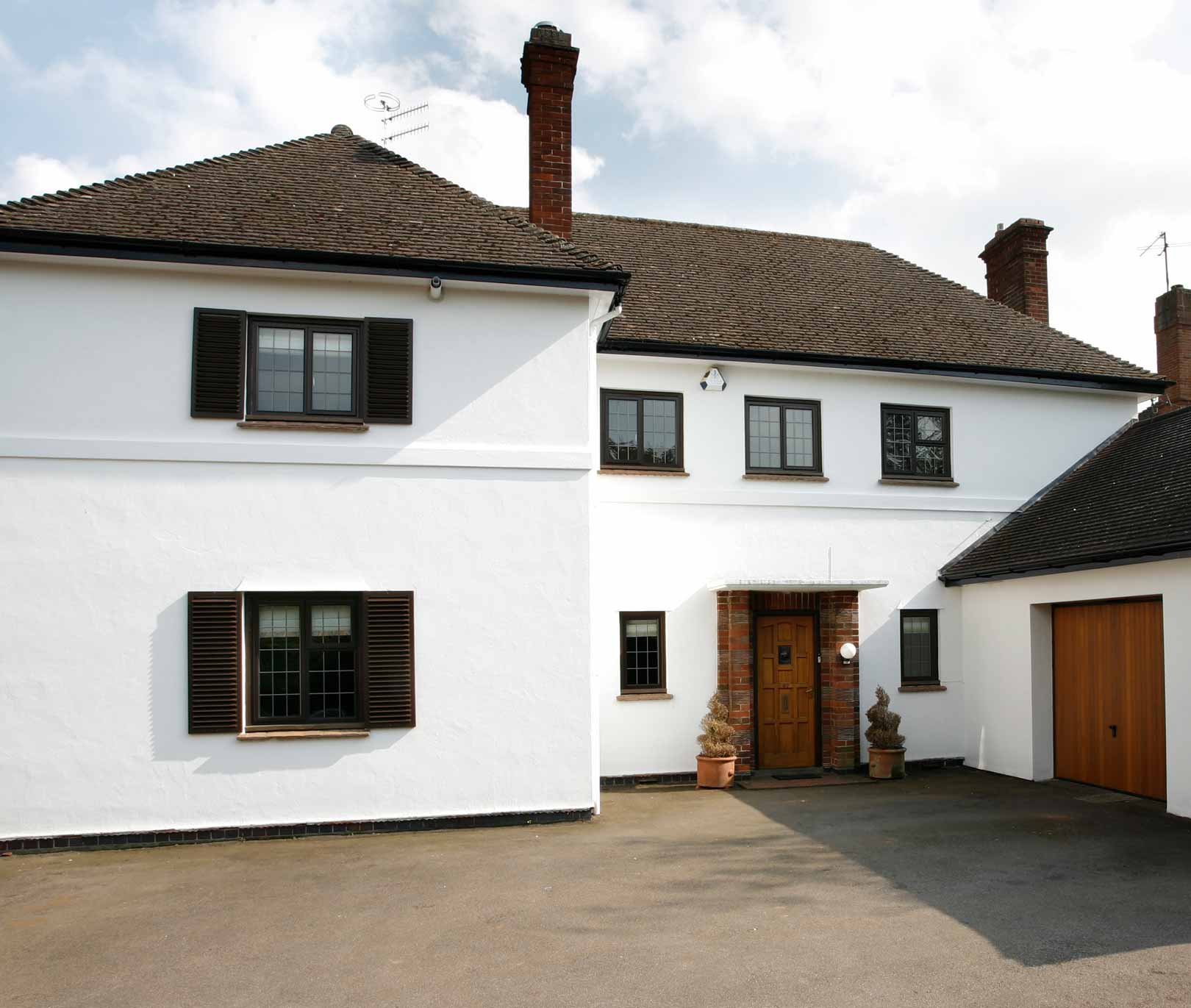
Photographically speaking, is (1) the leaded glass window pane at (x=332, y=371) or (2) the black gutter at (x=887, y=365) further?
(2) the black gutter at (x=887, y=365)

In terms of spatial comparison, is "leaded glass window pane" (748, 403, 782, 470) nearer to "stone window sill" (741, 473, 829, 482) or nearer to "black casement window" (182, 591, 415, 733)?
"stone window sill" (741, 473, 829, 482)

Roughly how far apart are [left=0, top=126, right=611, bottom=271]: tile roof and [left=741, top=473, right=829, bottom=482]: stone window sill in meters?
4.11

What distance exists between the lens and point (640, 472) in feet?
41.8

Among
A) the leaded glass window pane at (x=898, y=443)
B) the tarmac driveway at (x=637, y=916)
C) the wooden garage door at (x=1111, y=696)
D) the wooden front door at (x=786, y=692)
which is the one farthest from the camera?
the leaded glass window pane at (x=898, y=443)

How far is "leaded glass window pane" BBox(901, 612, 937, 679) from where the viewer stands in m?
13.8

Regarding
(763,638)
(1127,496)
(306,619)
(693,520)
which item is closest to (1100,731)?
(1127,496)

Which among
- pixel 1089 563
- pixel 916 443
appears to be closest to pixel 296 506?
pixel 916 443

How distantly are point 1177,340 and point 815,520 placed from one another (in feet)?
30.5

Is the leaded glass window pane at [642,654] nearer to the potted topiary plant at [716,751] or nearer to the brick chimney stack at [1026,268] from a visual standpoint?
the potted topiary plant at [716,751]

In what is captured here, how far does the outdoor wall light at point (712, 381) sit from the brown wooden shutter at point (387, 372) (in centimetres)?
452

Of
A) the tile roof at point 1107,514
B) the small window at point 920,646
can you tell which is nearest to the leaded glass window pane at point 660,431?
the small window at point 920,646

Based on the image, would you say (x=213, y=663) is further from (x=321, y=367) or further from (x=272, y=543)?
(x=321, y=367)

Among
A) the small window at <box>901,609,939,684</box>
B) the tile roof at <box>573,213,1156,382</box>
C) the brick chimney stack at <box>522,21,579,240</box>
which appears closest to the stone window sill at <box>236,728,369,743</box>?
the tile roof at <box>573,213,1156,382</box>

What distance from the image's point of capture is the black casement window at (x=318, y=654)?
31.4 feet
